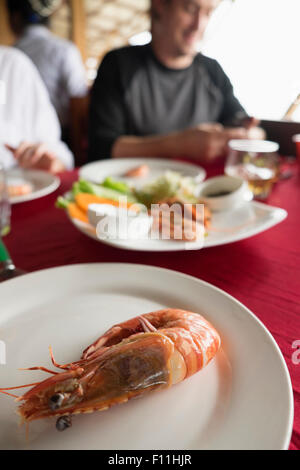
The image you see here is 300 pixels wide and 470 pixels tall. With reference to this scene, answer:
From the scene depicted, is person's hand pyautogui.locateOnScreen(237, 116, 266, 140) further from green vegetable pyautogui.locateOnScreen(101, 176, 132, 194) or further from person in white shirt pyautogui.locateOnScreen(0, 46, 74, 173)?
person in white shirt pyautogui.locateOnScreen(0, 46, 74, 173)

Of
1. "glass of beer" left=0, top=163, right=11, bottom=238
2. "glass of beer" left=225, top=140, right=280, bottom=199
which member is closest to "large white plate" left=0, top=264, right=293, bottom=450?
"glass of beer" left=0, top=163, right=11, bottom=238

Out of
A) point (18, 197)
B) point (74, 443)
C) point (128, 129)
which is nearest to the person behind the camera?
point (74, 443)

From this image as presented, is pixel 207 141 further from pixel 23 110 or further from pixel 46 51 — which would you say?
pixel 46 51

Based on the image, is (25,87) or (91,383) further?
(25,87)

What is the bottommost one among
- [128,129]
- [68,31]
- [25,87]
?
[128,129]

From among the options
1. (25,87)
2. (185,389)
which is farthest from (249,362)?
(25,87)

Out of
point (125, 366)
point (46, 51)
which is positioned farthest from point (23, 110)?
point (125, 366)

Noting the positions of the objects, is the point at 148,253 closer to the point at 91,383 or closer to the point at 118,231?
the point at 118,231
